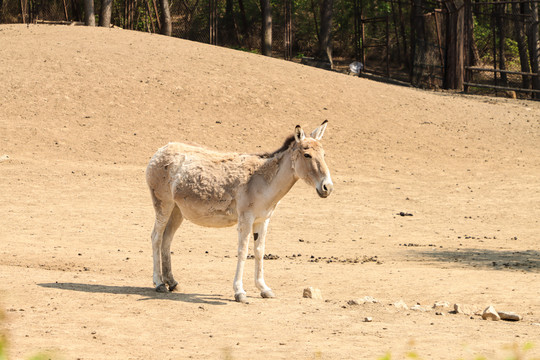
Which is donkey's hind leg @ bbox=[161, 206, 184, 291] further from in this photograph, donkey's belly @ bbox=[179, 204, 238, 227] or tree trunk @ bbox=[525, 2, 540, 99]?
tree trunk @ bbox=[525, 2, 540, 99]

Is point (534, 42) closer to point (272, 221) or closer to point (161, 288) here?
point (272, 221)

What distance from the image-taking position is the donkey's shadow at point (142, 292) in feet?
27.9

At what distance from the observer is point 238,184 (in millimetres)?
8562

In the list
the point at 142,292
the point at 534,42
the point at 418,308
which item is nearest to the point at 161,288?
the point at 142,292

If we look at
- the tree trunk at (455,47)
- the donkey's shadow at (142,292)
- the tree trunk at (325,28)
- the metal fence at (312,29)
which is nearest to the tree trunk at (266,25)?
the metal fence at (312,29)

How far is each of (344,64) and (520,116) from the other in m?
15.7

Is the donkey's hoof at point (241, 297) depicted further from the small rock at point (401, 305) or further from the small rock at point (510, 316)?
the small rock at point (510, 316)

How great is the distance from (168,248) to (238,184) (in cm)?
127

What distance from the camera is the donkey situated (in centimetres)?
842

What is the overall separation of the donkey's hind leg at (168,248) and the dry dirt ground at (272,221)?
0.70 ft

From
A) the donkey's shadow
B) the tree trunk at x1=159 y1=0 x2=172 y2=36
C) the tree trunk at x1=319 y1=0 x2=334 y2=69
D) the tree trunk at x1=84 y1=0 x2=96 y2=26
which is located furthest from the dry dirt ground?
the tree trunk at x1=319 y1=0 x2=334 y2=69

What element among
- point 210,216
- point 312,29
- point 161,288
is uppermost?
point 312,29

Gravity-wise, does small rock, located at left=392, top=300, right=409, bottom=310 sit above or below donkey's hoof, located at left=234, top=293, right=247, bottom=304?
below

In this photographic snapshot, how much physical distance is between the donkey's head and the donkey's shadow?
163 cm
